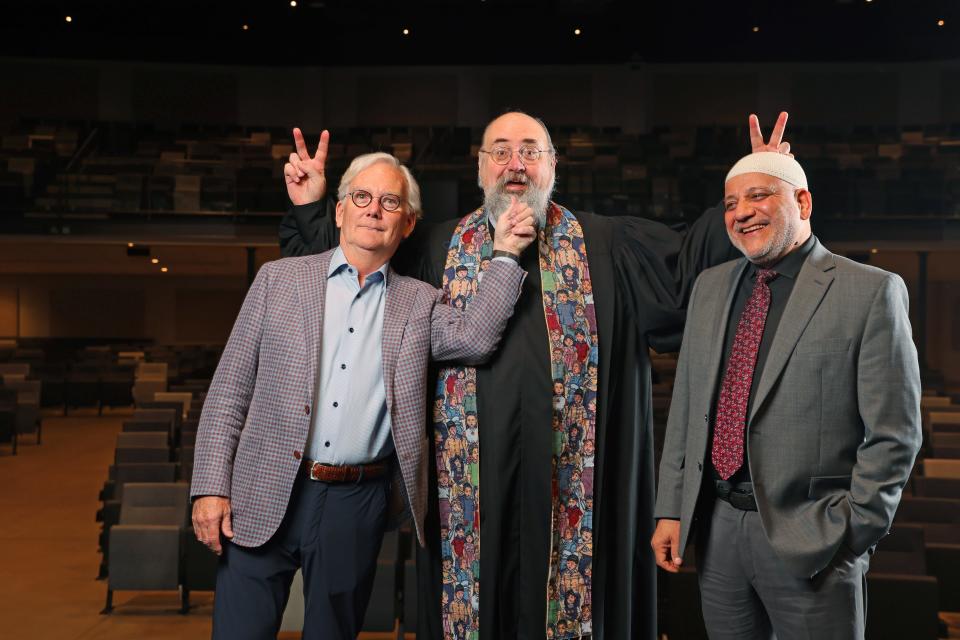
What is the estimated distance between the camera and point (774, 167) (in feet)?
7.51

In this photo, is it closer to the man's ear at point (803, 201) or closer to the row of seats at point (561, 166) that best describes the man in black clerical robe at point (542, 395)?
the man's ear at point (803, 201)

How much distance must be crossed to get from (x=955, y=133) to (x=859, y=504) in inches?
644

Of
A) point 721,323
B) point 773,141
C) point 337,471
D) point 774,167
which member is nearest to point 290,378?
point 337,471

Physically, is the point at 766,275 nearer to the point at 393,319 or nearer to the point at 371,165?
the point at 393,319

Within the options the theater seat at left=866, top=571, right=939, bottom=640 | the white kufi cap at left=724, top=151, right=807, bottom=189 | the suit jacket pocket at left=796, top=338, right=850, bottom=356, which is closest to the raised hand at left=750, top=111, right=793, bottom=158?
the white kufi cap at left=724, top=151, right=807, bottom=189

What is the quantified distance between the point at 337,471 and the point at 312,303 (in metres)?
0.44

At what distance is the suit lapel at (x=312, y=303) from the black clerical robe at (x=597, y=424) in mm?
395

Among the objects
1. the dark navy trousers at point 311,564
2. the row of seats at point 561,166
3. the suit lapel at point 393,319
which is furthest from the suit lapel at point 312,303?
the row of seats at point 561,166

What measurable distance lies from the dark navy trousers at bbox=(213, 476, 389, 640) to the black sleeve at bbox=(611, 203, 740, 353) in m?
0.99

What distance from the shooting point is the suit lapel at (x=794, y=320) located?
7.20ft

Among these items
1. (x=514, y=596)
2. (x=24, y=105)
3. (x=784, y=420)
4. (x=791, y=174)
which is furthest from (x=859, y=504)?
(x=24, y=105)

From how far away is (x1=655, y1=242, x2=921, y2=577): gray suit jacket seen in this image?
208 centimetres

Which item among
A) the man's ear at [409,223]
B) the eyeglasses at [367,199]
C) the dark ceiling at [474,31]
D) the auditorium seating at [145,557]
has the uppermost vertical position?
the dark ceiling at [474,31]

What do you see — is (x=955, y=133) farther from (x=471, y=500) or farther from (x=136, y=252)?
(x=471, y=500)
